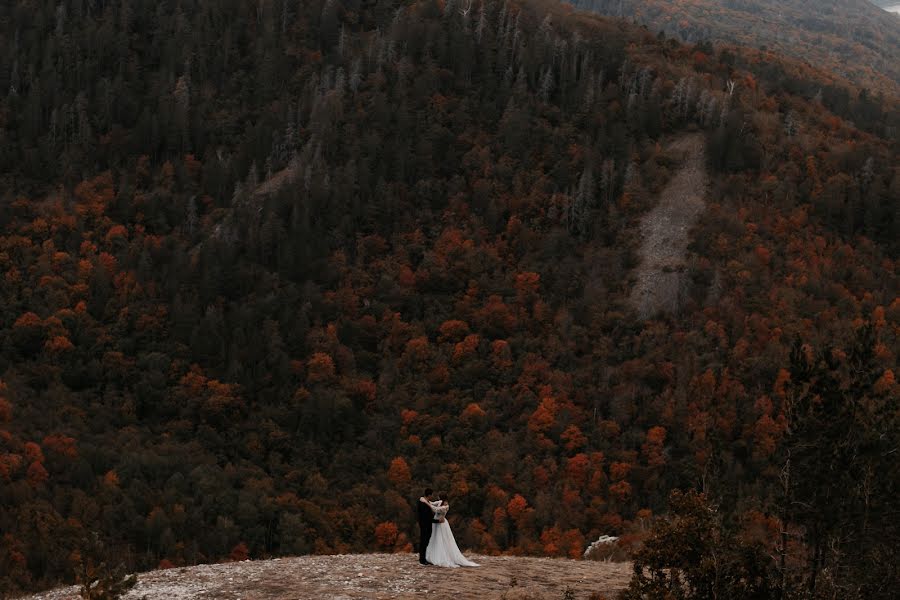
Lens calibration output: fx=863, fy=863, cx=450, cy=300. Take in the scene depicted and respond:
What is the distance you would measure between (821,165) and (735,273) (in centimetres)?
2728

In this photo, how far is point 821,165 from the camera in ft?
418

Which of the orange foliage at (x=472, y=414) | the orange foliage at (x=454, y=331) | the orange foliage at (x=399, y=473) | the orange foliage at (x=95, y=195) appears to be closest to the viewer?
the orange foliage at (x=399, y=473)

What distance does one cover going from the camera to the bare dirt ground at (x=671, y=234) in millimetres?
116250

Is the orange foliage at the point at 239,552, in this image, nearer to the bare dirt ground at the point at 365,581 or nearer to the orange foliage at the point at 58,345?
the orange foliage at the point at 58,345

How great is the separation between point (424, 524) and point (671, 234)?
3888 inches

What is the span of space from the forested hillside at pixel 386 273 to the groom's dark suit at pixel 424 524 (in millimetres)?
48855

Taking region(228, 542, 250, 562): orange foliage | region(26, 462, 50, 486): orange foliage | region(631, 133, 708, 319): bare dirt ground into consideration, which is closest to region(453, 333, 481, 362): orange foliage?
region(631, 133, 708, 319): bare dirt ground

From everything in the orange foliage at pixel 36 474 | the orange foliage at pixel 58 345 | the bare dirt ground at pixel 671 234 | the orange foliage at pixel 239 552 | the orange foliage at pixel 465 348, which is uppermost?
the bare dirt ground at pixel 671 234

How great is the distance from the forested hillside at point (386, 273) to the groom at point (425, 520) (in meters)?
48.9

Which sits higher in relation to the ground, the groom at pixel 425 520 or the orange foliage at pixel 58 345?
the groom at pixel 425 520

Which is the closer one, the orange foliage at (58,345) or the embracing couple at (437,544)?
the embracing couple at (437,544)

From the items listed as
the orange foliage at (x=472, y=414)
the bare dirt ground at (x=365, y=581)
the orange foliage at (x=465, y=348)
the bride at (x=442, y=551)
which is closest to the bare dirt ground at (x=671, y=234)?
the orange foliage at (x=465, y=348)

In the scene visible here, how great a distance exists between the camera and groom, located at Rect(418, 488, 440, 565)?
3094 centimetres

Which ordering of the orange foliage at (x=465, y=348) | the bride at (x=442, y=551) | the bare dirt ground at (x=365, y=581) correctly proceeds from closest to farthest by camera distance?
the bare dirt ground at (x=365, y=581) → the bride at (x=442, y=551) → the orange foliage at (x=465, y=348)
